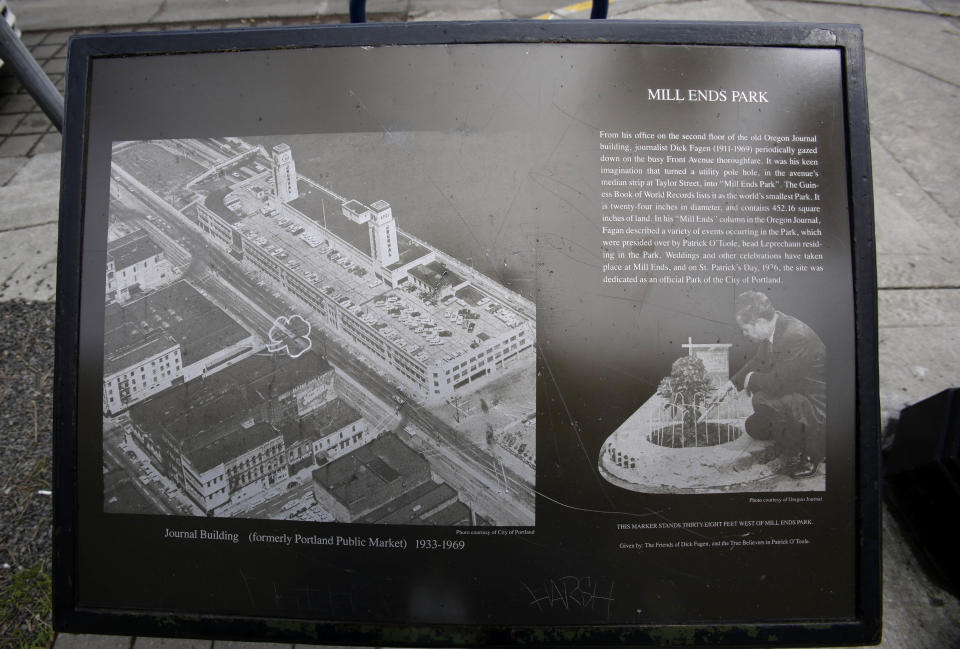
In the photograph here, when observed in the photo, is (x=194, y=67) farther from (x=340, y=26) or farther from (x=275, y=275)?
(x=275, y=275)

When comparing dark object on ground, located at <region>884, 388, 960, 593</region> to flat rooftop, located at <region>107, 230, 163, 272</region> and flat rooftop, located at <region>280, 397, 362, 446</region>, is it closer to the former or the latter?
flat rooftop, located at <region>280, 397, 362, 446</region>

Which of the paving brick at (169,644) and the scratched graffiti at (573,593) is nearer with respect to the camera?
the scratched graffiti at (573,593)

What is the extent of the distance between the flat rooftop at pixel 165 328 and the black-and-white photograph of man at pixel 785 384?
4.17 feet

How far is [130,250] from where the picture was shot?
1713mm

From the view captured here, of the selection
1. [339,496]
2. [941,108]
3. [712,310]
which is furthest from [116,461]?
[941,108]

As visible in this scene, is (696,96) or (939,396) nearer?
(696,96)

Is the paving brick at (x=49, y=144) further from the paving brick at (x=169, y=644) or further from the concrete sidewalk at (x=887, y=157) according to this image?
the paving brick at (x=169, y=644)

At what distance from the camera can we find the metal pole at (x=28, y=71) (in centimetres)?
259

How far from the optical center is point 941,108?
4.34m

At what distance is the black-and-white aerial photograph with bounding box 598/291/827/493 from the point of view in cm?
163

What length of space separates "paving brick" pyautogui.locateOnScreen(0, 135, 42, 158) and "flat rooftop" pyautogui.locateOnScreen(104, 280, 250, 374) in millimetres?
3580

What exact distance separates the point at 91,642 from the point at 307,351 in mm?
1553

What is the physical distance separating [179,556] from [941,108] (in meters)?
5.00

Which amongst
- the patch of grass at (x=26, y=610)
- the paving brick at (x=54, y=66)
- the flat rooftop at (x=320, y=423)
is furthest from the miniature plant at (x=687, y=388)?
the paving brick at (x=54, y=66)
